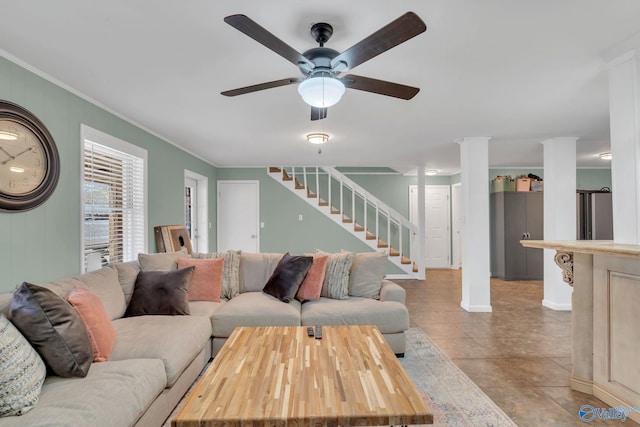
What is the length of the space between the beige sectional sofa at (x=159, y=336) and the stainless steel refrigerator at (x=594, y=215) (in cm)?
527

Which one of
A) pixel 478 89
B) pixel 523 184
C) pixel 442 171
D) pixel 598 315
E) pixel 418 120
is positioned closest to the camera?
pixel 598 315

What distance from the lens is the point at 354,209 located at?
700 cm

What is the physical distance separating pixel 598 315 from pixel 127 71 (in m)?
3.74

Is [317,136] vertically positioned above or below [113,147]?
above

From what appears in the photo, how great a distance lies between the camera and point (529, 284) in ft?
19.8

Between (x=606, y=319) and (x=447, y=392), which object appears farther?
(x=447, y=392)

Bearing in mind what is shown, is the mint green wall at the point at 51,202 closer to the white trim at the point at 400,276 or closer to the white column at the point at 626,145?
the white column at the point at 626,145

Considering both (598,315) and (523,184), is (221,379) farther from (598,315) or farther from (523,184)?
(523,184)

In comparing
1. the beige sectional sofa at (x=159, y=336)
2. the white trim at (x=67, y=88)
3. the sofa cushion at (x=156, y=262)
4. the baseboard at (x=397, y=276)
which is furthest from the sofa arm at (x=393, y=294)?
the baseboard at (x=397, y=276)

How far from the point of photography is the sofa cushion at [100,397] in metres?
1.29

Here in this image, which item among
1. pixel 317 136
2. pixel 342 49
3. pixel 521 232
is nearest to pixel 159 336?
pixel 342 49

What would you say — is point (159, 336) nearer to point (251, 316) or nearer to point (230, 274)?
point (251, 316)

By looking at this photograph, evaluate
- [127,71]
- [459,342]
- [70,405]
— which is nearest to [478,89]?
[459,342]

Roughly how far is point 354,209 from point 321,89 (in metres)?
5.28
